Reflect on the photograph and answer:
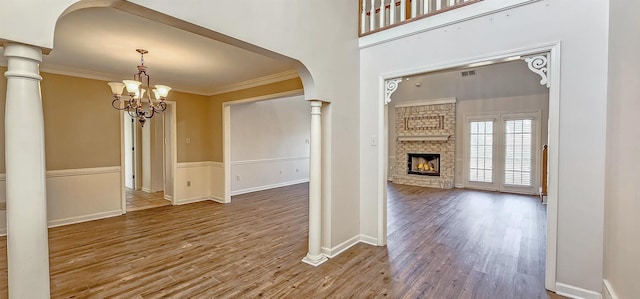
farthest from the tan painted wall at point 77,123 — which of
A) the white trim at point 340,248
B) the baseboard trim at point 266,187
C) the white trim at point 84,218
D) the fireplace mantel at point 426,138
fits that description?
the fireplace mantel at point 426,138

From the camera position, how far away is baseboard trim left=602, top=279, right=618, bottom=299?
72.7 inches

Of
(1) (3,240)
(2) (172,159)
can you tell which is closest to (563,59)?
(2) (172,159)

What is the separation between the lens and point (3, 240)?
348 centimetres

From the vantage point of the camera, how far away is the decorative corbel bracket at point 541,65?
231 cm

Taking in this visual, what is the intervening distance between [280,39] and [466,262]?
3.00 metres

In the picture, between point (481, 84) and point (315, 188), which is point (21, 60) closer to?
point (315, 188)

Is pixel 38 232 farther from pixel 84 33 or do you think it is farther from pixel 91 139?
pixel 91 139

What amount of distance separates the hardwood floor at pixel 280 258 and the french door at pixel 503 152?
199 cm

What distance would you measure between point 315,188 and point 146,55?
2798 mm

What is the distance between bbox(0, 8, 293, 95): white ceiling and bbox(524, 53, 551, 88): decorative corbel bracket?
7.33 feet

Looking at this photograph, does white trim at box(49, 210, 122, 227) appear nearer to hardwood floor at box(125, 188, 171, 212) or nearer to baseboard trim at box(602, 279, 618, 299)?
hardwood floor at box(125, 188, 171, 212)

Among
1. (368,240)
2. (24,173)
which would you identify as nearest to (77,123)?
(24,173)

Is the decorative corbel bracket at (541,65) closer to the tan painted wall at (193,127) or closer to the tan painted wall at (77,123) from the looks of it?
the tan painted wall at (193,127)

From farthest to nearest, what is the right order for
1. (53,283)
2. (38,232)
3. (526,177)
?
(526,177) < (53,283) < (38,232)
